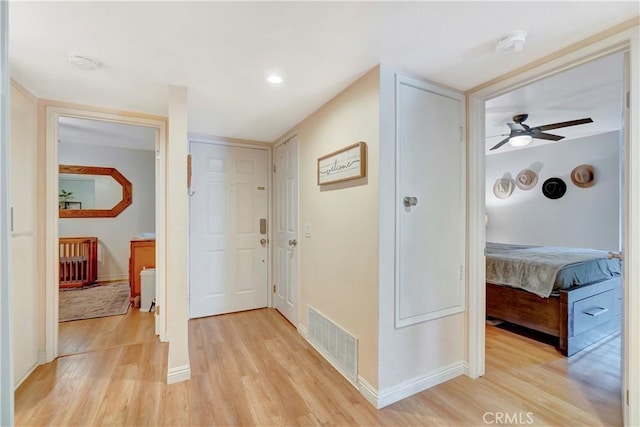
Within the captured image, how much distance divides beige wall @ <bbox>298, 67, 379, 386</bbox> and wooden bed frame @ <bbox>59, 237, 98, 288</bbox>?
12.7 ft

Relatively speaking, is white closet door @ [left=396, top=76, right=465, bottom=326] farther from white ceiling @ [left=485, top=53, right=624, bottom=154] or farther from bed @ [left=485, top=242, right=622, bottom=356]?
bed @ [left=485, top=242, right=622, bottom=356]

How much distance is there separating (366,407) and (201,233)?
2.45 m

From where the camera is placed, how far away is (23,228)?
2080 millimetres

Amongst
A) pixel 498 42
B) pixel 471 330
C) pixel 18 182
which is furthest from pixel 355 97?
pixel 18 182

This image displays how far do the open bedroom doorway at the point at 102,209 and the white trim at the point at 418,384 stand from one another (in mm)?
3252

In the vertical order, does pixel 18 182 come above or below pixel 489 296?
above

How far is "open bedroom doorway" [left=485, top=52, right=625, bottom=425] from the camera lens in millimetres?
2182

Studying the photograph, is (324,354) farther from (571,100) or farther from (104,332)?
(571,100)

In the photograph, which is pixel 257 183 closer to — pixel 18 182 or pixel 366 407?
pixel 18 182

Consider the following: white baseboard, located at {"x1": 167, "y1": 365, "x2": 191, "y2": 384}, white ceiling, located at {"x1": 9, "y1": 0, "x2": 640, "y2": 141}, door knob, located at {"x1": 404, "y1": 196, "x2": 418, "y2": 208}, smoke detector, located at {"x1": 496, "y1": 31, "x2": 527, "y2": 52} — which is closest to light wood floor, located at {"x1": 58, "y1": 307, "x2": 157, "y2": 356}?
white baseboard, located at {"x1": 167, "y1": 365, "x2": 191, "y2": 384}

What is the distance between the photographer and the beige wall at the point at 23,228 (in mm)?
1971

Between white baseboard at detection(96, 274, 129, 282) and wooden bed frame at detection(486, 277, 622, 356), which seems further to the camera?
white baseboard at detection(96, 274, 129, 282)

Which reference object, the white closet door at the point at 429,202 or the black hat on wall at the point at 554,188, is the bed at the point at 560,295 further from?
the black hat on wall at the point at 554,188

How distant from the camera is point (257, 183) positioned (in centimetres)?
363
